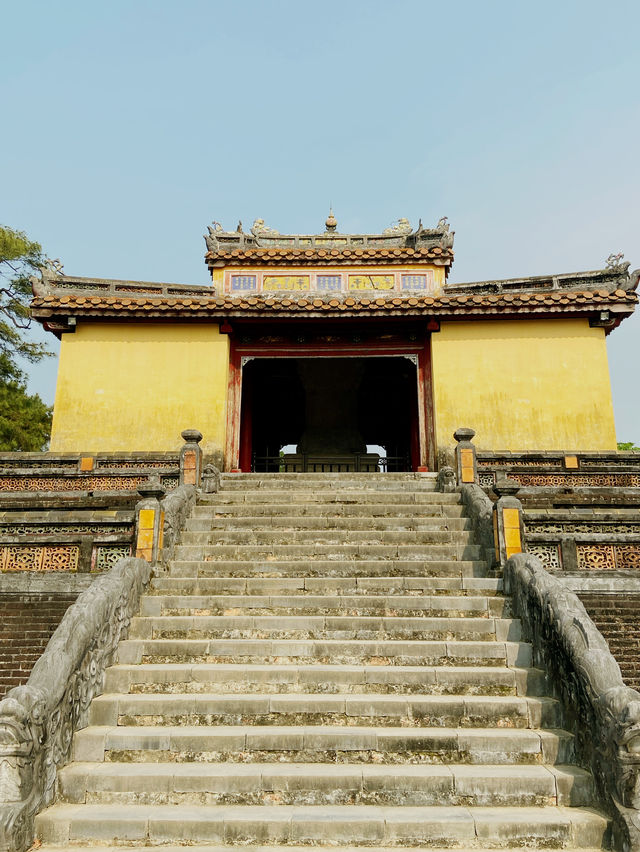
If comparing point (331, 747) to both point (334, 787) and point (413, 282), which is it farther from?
point (413, 282)

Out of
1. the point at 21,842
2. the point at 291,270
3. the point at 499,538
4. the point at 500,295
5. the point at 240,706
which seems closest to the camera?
the point at 21,842

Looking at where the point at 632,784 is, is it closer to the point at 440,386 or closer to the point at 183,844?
the point at 183,844

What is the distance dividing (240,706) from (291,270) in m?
12.7

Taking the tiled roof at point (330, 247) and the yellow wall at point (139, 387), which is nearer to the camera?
the yellow wall at point (139, 387)

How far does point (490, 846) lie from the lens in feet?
13.6

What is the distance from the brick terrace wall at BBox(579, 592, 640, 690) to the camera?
20.0ft

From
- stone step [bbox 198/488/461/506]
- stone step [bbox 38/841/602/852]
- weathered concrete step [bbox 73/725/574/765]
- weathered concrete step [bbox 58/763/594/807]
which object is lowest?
stone step [bbox 38/841/602/852]

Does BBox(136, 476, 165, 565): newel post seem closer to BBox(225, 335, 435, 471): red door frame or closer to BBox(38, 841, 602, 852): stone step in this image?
BBox(38, 841, 602, 852): stone step

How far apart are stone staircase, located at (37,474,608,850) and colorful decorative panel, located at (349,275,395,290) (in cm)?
988

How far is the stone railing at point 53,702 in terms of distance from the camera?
13.4ft

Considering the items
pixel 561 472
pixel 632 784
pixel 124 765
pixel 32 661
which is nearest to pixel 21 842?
pixel 124 765

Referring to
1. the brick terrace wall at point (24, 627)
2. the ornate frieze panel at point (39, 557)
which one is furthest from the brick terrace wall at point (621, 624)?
the ornate frieze panel at point (39, 557)

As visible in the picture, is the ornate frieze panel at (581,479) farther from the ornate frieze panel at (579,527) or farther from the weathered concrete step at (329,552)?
the weathered concrete step at (329,552)

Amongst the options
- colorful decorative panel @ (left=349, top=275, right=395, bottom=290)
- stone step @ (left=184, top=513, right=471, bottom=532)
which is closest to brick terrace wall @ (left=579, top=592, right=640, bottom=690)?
stone step @ (left=184, top=513, right=471, bottom=532)
